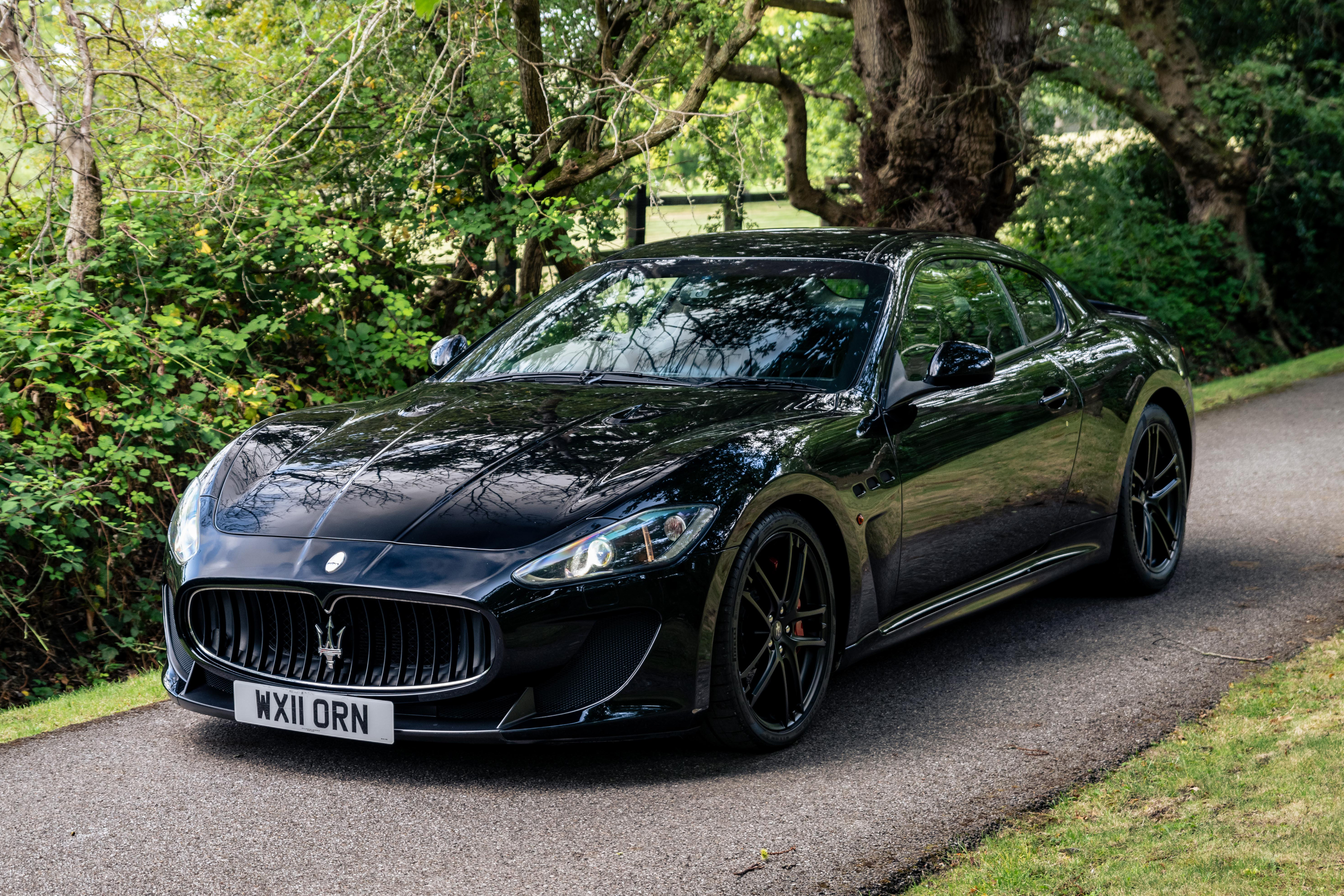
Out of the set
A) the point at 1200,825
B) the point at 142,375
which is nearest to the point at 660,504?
the point at 1200,825

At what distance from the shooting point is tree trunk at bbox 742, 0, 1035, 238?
12.1m

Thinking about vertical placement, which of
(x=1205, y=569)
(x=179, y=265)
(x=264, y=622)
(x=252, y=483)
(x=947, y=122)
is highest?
(x=947, y=122)

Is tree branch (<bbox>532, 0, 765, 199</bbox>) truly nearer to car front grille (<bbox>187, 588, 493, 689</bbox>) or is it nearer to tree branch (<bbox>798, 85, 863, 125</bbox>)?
tree branch (<bbox>798, 85, 863, 125</bbox>)

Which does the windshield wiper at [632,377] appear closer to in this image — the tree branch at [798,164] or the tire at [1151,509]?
the tire at [1151,509]

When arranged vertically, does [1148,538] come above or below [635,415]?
below

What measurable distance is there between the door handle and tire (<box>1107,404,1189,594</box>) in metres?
0.75

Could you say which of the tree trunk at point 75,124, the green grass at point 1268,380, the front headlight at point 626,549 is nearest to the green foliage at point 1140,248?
the green grass at point 1268,380

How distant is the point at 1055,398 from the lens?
5863 mm

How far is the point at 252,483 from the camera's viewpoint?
4.54 meters

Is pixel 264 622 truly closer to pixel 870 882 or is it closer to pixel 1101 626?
pixel 870 882

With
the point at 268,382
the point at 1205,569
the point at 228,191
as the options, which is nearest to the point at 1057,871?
the point at 1205,569

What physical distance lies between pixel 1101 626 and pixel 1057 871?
9.09 feet

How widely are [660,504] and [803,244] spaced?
6.39 ft

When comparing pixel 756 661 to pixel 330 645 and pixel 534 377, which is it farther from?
pixel 534 377
